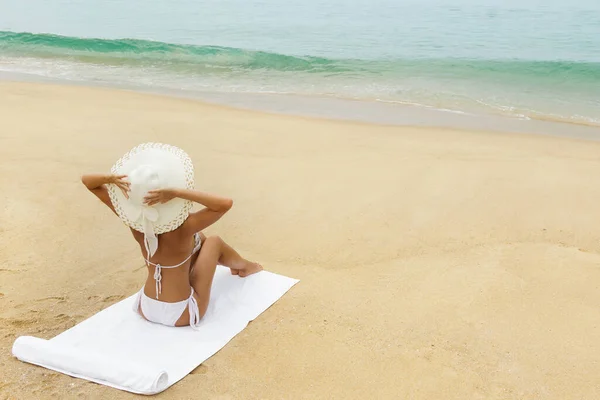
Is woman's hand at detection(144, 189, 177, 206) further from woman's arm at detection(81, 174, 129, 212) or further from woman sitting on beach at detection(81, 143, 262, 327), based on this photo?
woman's arm at detection(81, 174, 129, 212)

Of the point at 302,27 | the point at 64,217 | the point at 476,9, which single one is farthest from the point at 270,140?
the point at 476,9

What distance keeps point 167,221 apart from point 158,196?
0.17 meters

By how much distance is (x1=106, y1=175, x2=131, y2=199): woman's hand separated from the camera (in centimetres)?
294

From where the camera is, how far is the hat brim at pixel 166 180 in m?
2.96

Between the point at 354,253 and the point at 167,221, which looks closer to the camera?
the point at 167,221

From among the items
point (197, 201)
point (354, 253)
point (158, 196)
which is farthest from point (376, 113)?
point (158, 196)

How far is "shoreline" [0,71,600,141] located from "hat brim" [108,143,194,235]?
17.2ft

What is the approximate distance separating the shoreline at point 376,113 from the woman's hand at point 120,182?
5.40 m

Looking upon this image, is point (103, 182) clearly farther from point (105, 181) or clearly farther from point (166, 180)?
point (166, 180)

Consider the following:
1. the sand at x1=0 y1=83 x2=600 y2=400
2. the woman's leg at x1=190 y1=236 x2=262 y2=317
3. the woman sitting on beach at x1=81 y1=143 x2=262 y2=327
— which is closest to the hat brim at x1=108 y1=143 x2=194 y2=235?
the woman sitting on beach at x1=81 y1=143 x2=262 y2=327

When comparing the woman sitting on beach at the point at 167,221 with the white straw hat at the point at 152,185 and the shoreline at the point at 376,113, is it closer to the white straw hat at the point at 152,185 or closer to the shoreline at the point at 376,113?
the white straw hat at the point at 152,185

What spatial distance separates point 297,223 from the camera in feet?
15.6

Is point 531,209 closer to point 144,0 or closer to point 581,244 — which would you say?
point 581,244

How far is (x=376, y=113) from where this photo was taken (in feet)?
28.5
